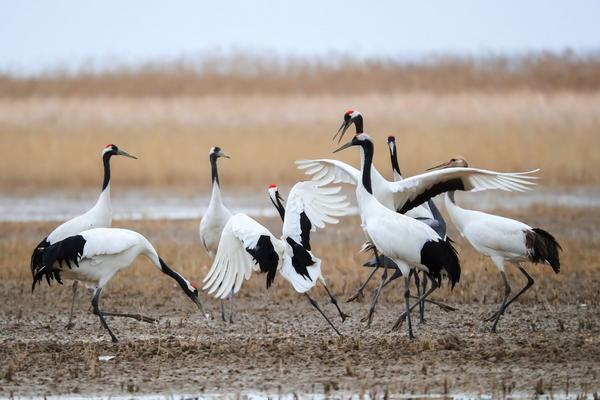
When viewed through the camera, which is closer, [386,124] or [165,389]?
[165,389]

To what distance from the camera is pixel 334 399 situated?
6.04 meters

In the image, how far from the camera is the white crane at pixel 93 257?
7.60 meters

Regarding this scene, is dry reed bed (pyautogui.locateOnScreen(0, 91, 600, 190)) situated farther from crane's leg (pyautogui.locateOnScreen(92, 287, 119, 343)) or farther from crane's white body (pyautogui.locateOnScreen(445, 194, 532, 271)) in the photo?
crane's leg (pyautogui.locateOnScreen(92, 287, 119, 343))

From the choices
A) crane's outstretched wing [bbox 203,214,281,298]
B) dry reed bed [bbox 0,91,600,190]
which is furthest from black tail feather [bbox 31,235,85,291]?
dry reed bed [bbox 0,91,600,190]

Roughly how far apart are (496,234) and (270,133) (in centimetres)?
1372

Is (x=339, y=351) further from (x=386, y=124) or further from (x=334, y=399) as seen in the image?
(x=386, y=124)

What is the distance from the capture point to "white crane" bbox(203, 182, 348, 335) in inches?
300

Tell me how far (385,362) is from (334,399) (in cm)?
83

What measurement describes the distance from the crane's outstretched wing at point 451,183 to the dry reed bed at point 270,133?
908cm

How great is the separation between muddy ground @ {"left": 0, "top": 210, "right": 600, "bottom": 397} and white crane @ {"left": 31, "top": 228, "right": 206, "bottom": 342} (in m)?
0.40

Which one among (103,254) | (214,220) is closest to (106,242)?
(103,254)

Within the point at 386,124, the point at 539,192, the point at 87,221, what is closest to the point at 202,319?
the point at 87,221

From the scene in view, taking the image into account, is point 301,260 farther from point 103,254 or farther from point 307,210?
point 103,254

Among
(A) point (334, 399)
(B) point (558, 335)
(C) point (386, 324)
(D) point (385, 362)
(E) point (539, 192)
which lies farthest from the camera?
(E) point (539, 192)
